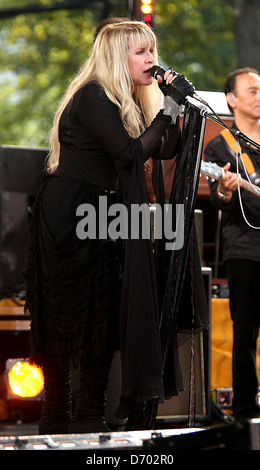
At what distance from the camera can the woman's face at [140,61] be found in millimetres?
2883

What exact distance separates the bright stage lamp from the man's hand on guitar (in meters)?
1.35

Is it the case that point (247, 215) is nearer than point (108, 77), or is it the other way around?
point (108, 77)

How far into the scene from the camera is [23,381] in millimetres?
4176

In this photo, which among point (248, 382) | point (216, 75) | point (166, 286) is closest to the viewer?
point (166, 286)

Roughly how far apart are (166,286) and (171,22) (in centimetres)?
1401

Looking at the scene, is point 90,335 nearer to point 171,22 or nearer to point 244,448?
point 244,448

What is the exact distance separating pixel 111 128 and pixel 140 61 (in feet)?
1.05

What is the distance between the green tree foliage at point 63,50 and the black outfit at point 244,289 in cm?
1118

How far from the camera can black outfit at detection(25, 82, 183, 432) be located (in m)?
2.74

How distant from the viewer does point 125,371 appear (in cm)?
261

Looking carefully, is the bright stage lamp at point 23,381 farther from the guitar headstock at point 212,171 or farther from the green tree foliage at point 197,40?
the green tree foliage at point 197,40

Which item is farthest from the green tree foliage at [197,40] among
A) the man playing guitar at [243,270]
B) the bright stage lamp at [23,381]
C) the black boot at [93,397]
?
the black boot at [93,397]

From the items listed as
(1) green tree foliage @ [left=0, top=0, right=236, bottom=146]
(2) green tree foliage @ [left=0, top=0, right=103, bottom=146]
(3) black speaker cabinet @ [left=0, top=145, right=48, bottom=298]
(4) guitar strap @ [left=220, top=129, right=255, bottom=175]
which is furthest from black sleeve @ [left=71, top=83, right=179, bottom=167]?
(2) green tree foliage @ [left=0, top=0, right=103, bottom=146]

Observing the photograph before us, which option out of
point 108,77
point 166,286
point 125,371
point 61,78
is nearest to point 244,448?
point 125,371
